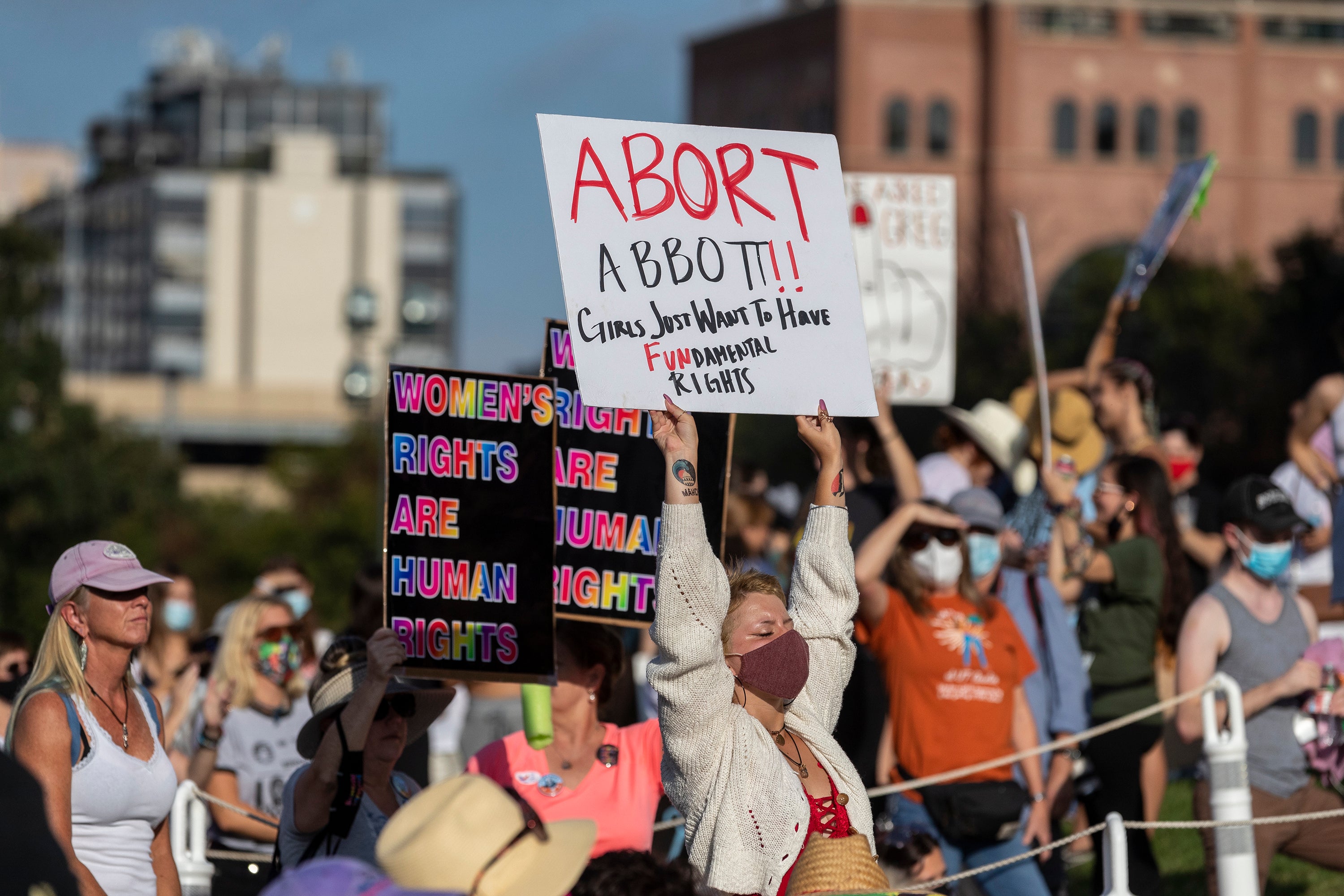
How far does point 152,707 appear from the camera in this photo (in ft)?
18.1

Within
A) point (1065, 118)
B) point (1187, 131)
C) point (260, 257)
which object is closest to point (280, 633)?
point (1065, 118)

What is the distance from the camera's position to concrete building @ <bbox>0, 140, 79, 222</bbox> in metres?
142

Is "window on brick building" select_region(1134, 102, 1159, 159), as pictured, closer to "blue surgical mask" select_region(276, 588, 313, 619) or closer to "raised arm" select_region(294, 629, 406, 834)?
"blue surgical mask" select_region(276, 588, 313, 619)

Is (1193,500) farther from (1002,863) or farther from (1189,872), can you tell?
(1002,863)

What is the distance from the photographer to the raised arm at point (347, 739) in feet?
16.4

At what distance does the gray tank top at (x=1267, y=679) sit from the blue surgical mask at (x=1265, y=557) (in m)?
0.13

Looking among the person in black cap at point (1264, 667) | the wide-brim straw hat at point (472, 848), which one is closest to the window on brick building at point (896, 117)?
the person in black cap at point (1264, 667)

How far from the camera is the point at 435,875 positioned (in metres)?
3.17

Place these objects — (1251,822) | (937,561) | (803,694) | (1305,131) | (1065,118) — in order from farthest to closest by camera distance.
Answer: (1305,131) < (1065,118) < (937,561) < (1251,822) < (803,694)

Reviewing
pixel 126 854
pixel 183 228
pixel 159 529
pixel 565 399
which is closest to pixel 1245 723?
pixel 565 399

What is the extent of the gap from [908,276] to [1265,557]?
3339 mm

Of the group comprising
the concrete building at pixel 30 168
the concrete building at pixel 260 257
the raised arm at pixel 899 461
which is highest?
the concrete building at pixel 30 168

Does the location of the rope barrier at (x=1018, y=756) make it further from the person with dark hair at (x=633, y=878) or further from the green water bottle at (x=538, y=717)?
the person with dark hair at (x=633, y=878)

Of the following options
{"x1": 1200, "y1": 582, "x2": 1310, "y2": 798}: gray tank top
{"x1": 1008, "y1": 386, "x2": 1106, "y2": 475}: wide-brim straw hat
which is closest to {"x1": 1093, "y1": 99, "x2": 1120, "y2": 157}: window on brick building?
{"x1": 1008, "y1": 386, "x2": 1106, "y2": 475}: wide-brim straw hat
